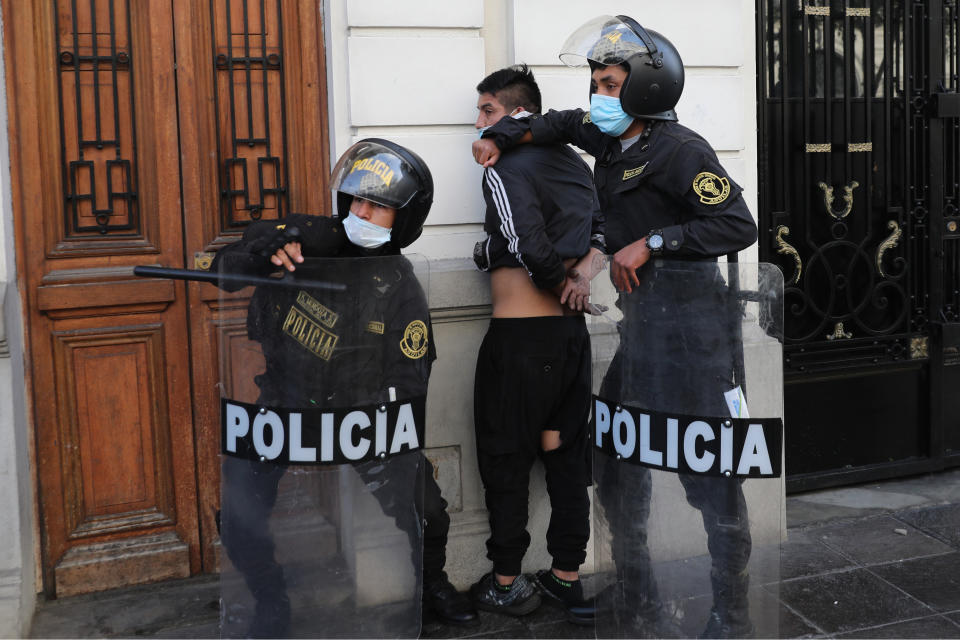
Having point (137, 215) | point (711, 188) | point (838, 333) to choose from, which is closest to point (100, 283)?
point (137, 215)

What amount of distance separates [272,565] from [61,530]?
1.41m

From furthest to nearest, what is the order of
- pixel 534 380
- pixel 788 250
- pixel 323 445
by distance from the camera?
pixel 788 250, pixel 534 380, pixel 323 445

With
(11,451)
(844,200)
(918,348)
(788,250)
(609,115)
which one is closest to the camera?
(609,115)

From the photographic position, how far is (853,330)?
5746mm

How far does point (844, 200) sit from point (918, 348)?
1.00 meters

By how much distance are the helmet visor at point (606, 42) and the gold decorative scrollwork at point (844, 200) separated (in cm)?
224

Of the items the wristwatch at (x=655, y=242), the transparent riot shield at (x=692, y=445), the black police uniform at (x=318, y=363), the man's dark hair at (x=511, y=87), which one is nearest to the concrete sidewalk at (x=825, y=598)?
the transparent riot shield at (x=692, y=445)

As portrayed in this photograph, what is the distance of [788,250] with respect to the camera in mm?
5523

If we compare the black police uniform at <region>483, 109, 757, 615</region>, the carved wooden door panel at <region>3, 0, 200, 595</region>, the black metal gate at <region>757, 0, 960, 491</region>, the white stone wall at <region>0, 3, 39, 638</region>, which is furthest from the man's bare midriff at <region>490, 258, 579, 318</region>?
the white stone wall at <region>0, 3, 39, 638</region>

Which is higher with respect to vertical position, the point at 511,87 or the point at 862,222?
the point at 511,87

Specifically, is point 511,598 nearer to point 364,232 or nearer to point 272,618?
point 272,618

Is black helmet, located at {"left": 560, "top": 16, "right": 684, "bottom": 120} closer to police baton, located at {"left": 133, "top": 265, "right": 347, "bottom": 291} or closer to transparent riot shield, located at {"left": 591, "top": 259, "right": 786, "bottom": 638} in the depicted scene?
transparent riot shield, located at {"left": 591, "top": 259, "right": 786, "bottom": 638}

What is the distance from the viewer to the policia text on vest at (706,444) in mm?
3268

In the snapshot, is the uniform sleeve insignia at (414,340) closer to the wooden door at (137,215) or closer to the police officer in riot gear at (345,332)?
the police officer in riot gear at (345,332)
